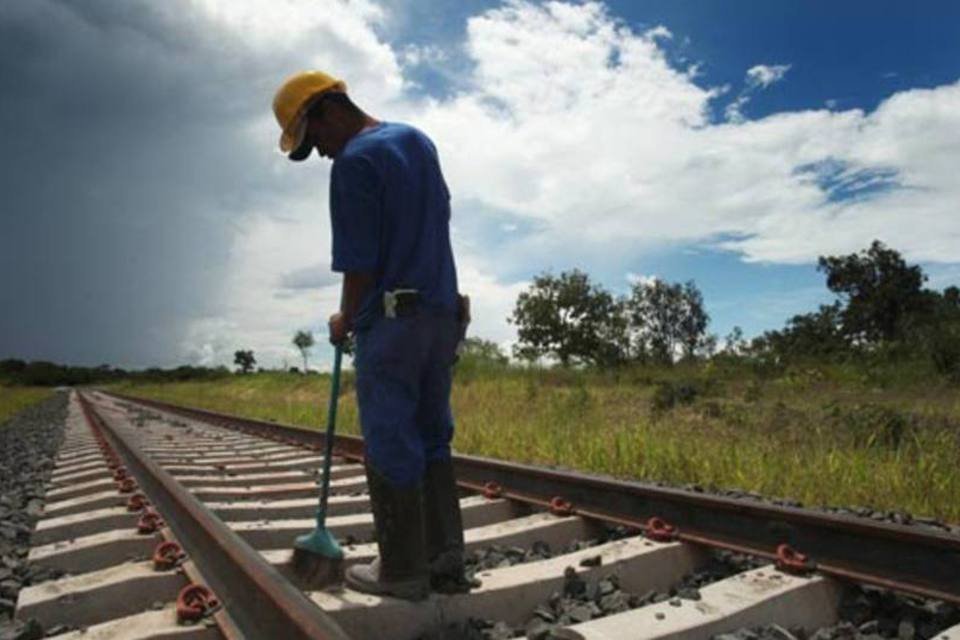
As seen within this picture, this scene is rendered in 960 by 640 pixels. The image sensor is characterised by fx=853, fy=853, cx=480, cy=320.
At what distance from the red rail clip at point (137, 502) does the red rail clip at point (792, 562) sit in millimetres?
3362

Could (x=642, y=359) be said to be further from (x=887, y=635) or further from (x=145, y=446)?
(x=887, y=635)

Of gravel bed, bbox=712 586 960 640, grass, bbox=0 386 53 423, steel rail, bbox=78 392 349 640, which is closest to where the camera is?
steel rail, bbox=78 392 349 640

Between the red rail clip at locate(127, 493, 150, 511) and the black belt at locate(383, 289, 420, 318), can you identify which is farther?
the red rail clip at locate(127, 493, 150, 511)

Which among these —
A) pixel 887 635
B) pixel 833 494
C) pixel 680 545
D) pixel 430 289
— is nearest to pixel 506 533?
pixel 680 545

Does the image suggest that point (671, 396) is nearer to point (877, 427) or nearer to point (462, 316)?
point (877, 427)

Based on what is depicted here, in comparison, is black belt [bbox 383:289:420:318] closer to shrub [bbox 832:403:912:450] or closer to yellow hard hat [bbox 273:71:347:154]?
yellow hard hat [bbox 273:71:347:154]

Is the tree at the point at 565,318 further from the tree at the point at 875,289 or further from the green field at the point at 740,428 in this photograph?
the green field at the point at 740,428

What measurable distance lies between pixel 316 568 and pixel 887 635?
72.3 inches

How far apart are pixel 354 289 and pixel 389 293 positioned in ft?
0.38

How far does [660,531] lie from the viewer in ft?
11.0

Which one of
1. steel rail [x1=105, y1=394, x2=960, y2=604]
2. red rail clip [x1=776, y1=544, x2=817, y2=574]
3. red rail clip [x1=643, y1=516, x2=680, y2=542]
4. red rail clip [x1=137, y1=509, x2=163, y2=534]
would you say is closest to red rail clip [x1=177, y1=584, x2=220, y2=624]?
red rail clip [x1=137, y1=509, x2=163, y2=534]

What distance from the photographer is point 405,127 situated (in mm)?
3025

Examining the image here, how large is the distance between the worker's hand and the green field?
2785 millimetres

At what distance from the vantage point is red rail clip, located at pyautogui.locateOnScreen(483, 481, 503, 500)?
177 inches
